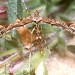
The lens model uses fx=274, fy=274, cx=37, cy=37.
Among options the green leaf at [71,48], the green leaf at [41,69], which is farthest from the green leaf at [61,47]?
the green leaf at [41,69]

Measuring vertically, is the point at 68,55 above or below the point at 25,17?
below

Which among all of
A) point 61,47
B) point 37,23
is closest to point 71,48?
point 61,47

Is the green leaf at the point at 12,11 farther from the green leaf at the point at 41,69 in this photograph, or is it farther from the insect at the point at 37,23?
the green leaf at the point at 41,69

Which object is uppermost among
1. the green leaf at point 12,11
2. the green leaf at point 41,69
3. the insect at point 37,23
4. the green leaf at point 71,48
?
the green leaf at point 12,11

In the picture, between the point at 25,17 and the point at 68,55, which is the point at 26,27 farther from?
the point at 68,55

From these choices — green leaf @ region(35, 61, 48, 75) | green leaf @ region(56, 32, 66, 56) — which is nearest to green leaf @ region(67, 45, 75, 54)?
green leaf @ region(56, 32, 66, 56)

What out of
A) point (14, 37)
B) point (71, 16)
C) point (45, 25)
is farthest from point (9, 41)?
point (71, 16)

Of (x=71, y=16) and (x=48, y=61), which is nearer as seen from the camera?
(x=48, y=61)
